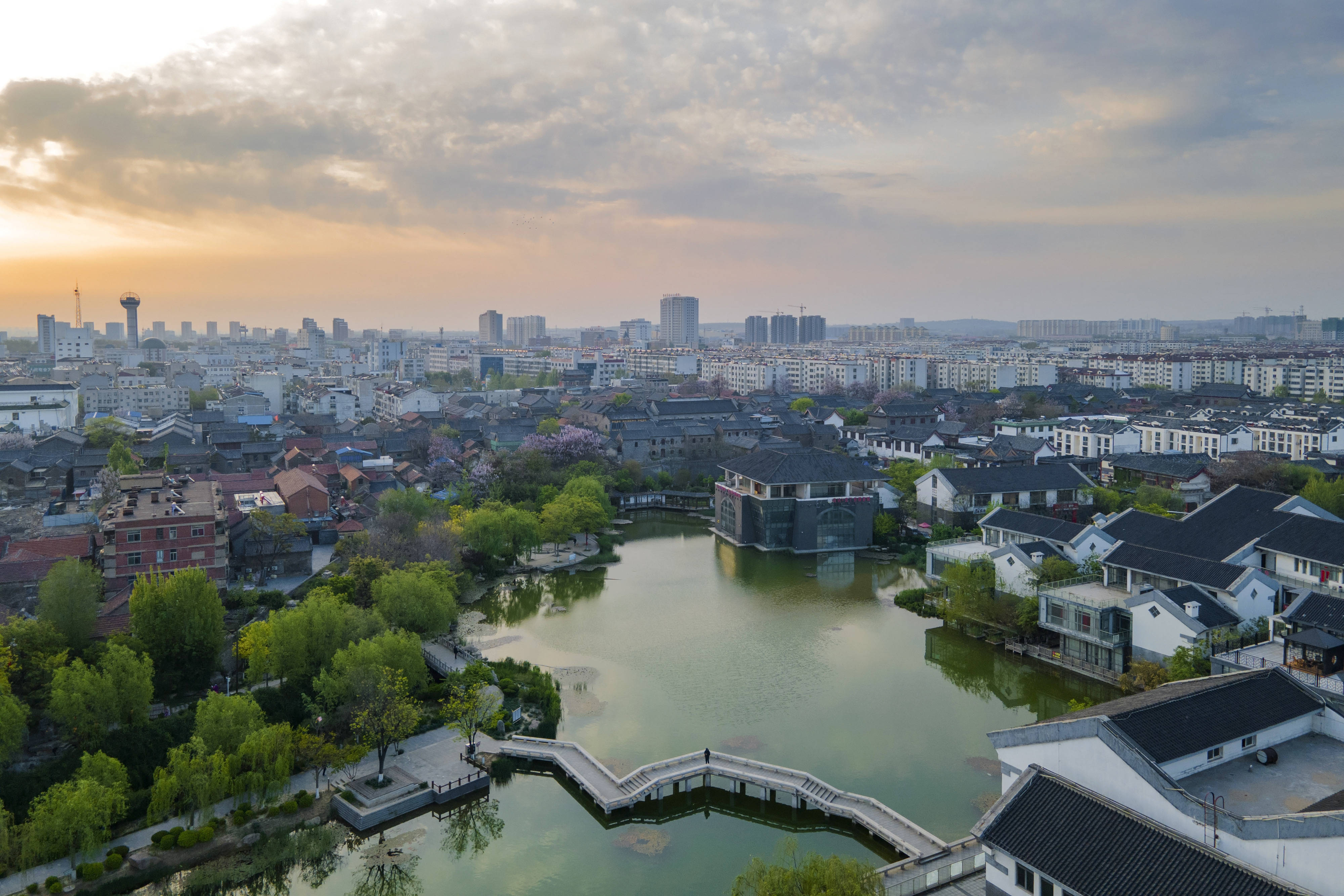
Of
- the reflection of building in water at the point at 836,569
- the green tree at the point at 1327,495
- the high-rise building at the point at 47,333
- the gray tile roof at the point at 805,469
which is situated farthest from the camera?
the high-rise building at the point at 47,333

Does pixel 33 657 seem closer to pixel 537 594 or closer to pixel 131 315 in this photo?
pixel 537 594

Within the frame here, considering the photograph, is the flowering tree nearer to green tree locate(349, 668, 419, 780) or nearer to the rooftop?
green tree locate(349, 668, 419, 780)

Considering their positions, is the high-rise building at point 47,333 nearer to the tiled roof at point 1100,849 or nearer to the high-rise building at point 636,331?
the high-rise building at point 636,331

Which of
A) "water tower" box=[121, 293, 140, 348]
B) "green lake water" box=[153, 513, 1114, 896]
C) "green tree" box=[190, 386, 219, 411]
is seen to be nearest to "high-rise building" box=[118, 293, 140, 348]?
"water tower" box=[121, 293, 140, 348]

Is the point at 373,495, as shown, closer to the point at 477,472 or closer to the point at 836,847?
the point at 477,472

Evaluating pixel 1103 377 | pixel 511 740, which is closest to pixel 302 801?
pixel 511 740

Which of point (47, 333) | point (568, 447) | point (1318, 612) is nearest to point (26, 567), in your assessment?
point (568, 447)

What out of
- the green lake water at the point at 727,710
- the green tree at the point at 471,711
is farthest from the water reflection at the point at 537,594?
the green tree at the point at 471,711
